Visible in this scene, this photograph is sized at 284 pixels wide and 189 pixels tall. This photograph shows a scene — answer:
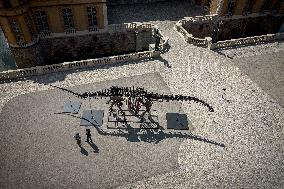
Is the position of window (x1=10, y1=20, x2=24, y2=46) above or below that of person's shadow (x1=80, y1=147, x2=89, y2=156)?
above

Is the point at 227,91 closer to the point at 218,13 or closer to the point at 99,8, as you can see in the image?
A: the point at 218,13

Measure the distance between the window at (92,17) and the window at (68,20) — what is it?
2239 millimetres

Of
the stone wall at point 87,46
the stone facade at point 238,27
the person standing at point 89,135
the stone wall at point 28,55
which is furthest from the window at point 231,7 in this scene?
the person standing at point 89,135

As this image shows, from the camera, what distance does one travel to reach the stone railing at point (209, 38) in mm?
32312

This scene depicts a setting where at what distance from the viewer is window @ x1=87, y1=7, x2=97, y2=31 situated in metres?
Result: 32.6

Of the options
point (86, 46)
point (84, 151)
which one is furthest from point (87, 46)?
point (84, 151)

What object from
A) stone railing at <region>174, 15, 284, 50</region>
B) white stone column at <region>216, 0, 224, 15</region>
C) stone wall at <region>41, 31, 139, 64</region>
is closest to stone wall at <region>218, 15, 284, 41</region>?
white stone column at <region>216, 0, 224, 15</region>

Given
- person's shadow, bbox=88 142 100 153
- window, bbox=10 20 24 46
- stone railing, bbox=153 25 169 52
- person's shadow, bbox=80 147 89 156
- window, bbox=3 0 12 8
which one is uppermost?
window, bbox=3 0 12 8

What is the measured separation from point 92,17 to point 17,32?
9.16 meters

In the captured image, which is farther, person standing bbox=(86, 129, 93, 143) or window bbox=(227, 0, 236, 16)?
window bbox=(227, 0, 236, 16)

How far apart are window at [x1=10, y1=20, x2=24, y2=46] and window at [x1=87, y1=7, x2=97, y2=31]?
8.54m

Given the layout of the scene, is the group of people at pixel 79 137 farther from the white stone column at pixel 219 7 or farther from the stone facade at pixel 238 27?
the white stone column at pixel 219 7

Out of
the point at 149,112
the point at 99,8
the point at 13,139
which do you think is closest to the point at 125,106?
the point at 149,112

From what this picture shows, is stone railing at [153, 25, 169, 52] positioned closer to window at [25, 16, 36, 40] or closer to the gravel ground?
the gravel ground
